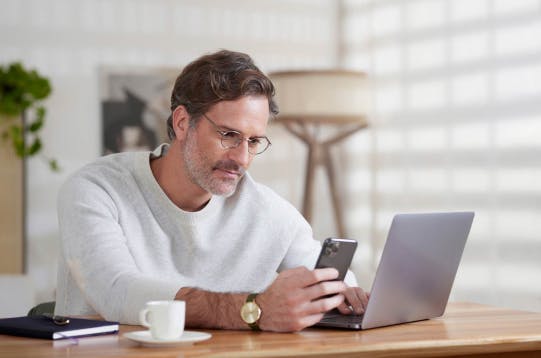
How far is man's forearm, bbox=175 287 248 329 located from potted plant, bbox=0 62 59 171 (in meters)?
3.11

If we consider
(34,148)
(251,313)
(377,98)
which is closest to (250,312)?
(251,313)

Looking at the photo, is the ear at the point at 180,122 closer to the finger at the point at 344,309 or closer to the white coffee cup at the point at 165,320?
the finger at the point at 344,309

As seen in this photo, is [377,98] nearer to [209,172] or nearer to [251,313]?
[209,172]

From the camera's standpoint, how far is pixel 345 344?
1.57 metres

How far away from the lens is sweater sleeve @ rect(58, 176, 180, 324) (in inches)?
70.8

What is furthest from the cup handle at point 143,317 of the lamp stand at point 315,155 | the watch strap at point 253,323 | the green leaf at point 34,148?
the green leaf at point 34,148

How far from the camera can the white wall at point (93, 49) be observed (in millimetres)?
4742

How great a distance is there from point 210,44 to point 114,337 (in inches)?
145

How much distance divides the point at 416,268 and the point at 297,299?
0.98 feet

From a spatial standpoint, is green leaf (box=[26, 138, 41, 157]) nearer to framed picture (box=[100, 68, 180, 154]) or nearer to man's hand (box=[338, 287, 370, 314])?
framed picture (box=[100, 68, 180, 154])

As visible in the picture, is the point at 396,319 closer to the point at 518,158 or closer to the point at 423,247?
the point at 423,247

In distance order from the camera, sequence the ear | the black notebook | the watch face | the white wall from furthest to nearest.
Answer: the white wall, the ear, the watch face, the black notebook

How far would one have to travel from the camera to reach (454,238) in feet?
6.39

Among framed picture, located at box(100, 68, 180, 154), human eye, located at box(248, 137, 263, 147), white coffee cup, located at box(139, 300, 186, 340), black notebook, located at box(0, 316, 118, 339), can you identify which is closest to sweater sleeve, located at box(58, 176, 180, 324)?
black notebook, located at box(0, 316, 118, 339)
